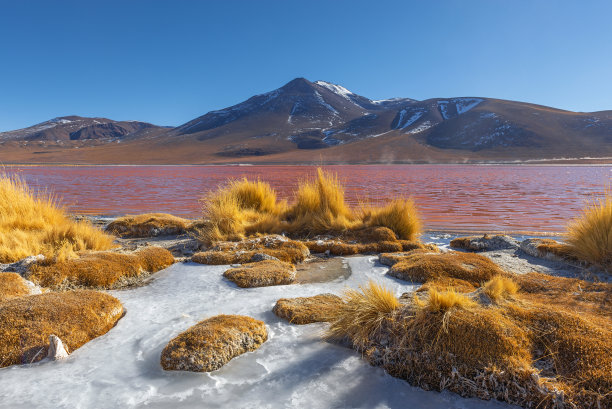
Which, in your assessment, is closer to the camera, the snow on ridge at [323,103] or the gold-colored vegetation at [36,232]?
the gold-colored vegetation at [36,232]

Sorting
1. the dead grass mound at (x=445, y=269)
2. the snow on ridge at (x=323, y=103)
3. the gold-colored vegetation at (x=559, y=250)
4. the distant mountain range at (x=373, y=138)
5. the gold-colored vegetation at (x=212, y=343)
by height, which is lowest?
the gold-colored vegetation at (x=559, y=250)

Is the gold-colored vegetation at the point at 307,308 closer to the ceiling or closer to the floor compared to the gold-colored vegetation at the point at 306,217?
closer to the floor

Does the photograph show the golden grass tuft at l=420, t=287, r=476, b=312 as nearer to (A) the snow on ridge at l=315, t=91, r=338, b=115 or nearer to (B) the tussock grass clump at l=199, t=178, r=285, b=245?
(B) the tussock grass clump at l=199, t=178, r=285, b=245

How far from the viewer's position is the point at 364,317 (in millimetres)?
2723

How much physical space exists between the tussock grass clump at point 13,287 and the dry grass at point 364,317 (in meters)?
2.92

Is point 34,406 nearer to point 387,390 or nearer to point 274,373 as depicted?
point 274,373

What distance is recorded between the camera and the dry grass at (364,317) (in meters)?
2.61

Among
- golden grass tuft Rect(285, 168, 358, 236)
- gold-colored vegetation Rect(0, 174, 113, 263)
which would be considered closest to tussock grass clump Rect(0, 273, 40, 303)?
gold-colored vegetation Rect(0, 174, 113, 263)

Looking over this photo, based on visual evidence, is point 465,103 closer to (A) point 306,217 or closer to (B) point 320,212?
(B) point 320,212

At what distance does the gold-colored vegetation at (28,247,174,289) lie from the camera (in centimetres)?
381

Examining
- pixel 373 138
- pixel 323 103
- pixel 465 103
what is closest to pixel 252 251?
pixel 373 138

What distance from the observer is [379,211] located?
716cm

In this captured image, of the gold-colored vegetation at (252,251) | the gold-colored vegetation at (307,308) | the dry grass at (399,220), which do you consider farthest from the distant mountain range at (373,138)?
the gold-colored vegetation at (307,308)

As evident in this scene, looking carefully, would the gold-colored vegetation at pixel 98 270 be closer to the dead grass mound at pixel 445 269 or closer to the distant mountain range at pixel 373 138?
the dead grass mound at pixel 445 269
